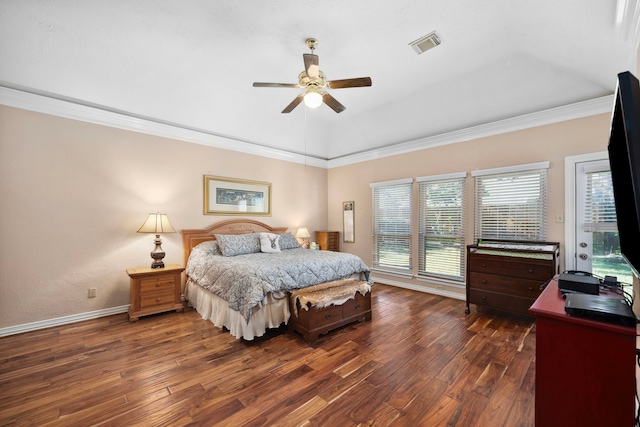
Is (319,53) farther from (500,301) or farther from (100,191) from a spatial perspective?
(500,301)

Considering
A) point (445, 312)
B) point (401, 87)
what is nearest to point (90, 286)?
point (445, 312)

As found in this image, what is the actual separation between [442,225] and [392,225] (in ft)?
3.21

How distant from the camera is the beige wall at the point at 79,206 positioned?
3.07 m

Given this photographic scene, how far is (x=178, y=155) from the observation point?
426 cm

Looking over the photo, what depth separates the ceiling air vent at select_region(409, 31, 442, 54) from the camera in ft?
8.92

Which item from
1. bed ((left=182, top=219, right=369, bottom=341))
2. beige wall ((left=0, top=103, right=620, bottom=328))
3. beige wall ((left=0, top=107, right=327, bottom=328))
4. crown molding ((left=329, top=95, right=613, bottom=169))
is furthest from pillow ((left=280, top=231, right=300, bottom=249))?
crown molding ((left=329, top=95, right=613, bottom=169))

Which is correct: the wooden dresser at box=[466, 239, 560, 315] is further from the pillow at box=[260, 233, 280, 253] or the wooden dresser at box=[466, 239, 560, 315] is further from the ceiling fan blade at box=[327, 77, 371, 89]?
the pillow at box=[260, 233, 280, 253]

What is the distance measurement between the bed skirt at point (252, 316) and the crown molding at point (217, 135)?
101 inches

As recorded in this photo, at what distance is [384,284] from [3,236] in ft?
18.1

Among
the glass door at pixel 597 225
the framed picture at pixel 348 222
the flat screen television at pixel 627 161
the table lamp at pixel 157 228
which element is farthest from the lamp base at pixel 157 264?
the glass door at pixel 597 225

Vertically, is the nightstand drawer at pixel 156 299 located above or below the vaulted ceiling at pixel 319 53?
below

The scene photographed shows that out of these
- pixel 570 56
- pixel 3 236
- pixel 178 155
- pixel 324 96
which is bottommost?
pixel 3 236

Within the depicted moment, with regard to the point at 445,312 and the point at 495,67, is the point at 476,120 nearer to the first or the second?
the point at 495,67

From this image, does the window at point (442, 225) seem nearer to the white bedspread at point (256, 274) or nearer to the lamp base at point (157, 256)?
the white bedspread at point (256, 274)
